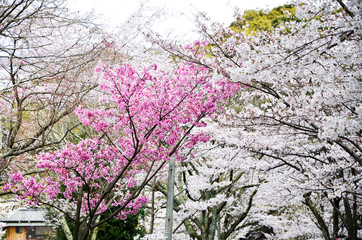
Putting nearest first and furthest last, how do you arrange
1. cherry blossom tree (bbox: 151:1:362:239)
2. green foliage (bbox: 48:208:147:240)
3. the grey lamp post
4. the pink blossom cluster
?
1. cherry blossom tree (bbox: 151:1:362:239)
2. the pink blossom cluster
3. the grey lamp post
4. green foliage (bbox: 48:208:147:240)

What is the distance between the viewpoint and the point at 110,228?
9.44 meters

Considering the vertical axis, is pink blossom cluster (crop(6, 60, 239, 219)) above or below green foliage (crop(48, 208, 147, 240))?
above

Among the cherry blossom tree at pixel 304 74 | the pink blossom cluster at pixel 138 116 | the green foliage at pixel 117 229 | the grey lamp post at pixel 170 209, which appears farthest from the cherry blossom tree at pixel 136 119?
the green foliage at pixel 117 229

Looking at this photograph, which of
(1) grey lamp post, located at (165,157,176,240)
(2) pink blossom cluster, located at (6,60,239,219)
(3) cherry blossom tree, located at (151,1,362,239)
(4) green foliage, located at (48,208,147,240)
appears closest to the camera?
(3) cherry blossom tree, located at (151,1,362,239)

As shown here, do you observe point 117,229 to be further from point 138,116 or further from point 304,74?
point 304,74

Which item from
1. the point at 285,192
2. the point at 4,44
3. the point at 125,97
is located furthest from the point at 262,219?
the point at 4,44

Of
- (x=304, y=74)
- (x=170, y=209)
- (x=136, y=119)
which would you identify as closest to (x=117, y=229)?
(x=170, y=209)

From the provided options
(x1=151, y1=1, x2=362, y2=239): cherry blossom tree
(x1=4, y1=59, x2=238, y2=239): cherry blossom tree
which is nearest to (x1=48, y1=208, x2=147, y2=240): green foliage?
(x1=151, y1=1, x2=362, y2=239): cherry blossom tree

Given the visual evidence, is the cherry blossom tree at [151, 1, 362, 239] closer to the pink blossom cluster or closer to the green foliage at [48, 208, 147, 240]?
the pink blossom cluster

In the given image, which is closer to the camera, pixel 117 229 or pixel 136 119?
pixel 136 119

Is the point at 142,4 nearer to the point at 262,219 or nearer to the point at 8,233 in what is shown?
the point at 262,219

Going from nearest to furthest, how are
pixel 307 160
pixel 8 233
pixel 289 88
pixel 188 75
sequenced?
pixel 188 75 < pixel 289 88 < pixel 307 160 < pixel 8 233

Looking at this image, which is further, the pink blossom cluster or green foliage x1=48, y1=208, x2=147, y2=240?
green foliage x1=48, y1=208, x2=147, y2=240

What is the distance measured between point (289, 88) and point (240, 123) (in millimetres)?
1394
